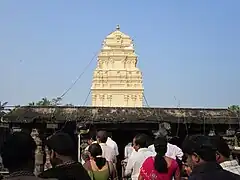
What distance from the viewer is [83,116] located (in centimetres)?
1406

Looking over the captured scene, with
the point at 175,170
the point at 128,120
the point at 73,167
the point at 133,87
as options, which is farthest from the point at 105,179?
the point at 133,87

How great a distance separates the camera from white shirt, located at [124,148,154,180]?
6.86 m

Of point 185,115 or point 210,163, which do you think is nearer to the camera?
point 210,163

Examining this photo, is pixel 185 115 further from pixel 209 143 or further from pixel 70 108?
pixel 209 143

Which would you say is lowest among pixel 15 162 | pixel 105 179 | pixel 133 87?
pixel 105 179

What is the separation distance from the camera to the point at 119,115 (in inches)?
562

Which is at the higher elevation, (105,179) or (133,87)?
(133,87)

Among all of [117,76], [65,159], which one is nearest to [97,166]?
[65,159]

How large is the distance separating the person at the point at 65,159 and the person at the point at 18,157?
2.25 ft

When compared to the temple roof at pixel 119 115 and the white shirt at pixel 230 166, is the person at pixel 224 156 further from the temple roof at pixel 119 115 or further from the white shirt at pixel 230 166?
the temple roof at pixel 119 115

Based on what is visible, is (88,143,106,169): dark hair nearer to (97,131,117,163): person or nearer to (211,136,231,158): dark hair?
(97,131,117,163): person

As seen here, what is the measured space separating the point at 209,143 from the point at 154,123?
33.6ft

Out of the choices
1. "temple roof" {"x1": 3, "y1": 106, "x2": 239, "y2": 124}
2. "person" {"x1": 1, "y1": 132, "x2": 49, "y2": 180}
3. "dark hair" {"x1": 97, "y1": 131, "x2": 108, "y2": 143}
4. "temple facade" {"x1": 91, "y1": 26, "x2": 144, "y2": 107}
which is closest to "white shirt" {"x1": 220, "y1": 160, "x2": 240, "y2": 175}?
"person" {"x1": 1, "y1": 132, "x2": 49, "y2": 180}

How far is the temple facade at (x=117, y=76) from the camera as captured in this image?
39938 mm
